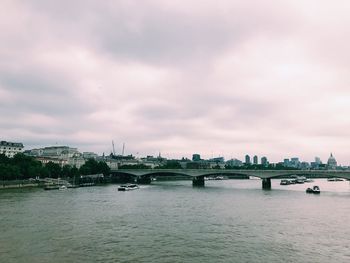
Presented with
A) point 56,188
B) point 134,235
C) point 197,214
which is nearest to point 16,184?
point 56,188

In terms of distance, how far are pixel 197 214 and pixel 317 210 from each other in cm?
1534

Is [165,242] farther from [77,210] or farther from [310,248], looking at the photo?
[77,210]

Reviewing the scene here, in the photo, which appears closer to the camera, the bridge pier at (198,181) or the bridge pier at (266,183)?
the bridge pier at (266,183)

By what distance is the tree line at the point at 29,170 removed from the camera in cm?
8312

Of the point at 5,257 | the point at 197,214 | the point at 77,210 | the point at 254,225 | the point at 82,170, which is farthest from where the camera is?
the point at 82,170

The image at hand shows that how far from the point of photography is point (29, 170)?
91.9 m

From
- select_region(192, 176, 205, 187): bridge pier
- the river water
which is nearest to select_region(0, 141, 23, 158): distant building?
select_region(192, 176, 205, 187): bridge pier

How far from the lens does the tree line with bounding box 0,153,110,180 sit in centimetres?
8312

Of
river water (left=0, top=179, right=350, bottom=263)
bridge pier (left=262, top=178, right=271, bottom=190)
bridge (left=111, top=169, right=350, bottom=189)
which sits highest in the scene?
bridge (left=111, top=169, right=350, bottom=189)

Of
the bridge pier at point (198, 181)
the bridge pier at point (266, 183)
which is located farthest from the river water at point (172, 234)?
the bridge pier at point (198, 181)

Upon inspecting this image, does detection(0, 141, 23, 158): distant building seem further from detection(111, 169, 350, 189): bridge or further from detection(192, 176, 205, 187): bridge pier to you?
detection(192, 176, 205, 187): bridge pier

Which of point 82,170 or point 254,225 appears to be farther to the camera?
point 82,170

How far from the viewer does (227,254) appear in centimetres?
2473

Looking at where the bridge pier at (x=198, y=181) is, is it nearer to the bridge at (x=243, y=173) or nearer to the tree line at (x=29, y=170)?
the bridge at (x=243, y=173)
